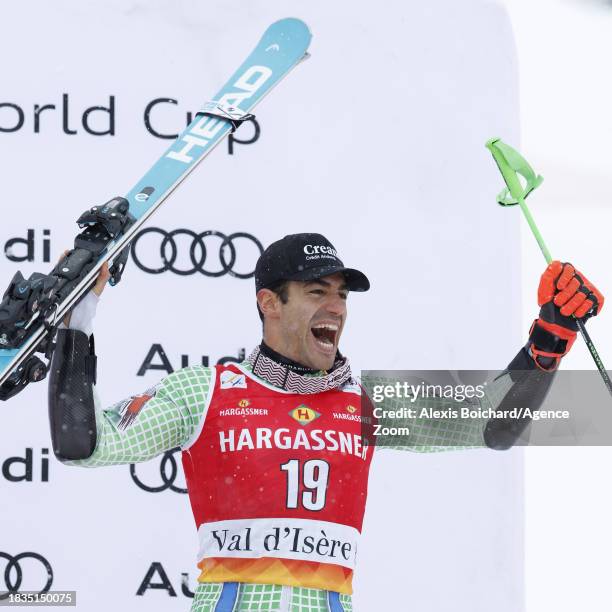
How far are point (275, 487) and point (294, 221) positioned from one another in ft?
4.67

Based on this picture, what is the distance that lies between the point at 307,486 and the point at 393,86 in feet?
6.00

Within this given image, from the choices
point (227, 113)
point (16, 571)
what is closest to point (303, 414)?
point (227, 113)

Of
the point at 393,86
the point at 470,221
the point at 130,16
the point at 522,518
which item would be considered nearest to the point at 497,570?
the point at 522,518

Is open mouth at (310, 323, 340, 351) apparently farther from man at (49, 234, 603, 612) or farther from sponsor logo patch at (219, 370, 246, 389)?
sponsor logo patch at (219, 370, 246, 389)

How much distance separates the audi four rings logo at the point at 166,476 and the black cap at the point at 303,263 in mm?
1014

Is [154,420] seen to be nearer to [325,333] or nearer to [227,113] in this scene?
[325,333]

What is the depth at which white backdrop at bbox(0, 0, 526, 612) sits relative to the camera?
430 centimetres

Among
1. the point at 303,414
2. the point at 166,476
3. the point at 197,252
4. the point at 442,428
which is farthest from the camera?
the point at 197,252

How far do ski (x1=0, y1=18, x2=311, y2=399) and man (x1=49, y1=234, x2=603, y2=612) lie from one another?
58 millimetres

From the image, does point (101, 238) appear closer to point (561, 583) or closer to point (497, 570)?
point (497, 570)

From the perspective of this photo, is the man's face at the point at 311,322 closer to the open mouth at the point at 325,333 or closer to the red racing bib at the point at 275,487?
the open mouth at the point at 325,333

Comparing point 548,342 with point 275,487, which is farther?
point 548,342

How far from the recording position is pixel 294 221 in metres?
4.55

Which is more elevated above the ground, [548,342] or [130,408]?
[548,342]
